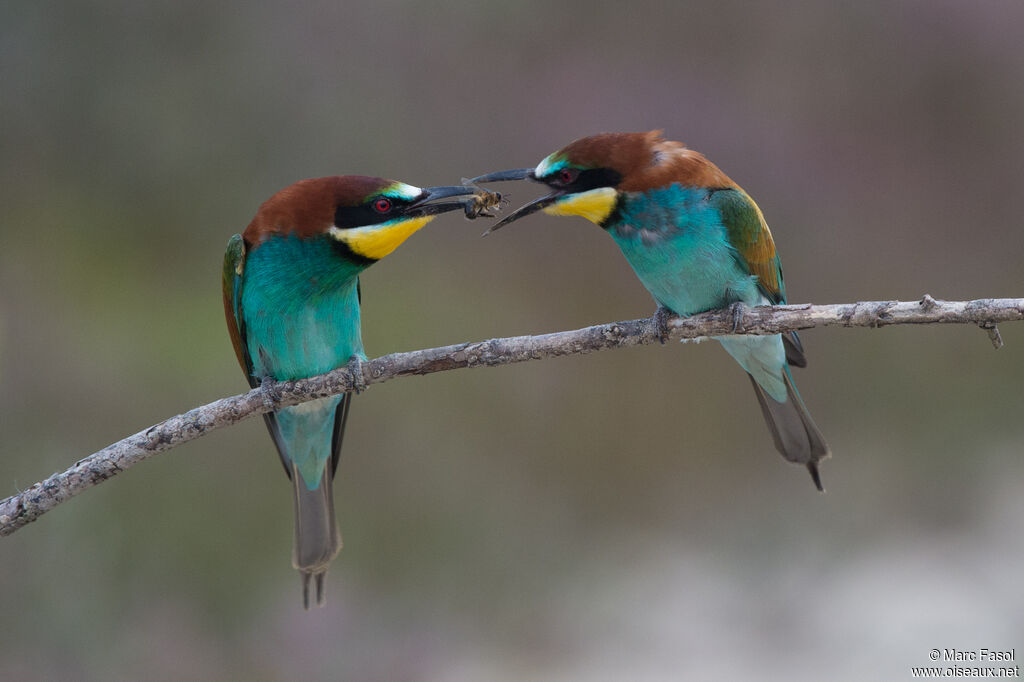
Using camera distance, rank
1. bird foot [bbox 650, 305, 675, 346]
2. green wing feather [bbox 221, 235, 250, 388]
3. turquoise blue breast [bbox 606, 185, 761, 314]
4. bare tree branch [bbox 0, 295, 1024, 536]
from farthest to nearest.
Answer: green wing feather [bbox 221, 235, 250, 388] < turquoise blue breast [bbox 606, 185, 761, 314] < bird foot [bbox 650, 305, 675, 346] < bare tree branch [bbox 0, 295, 1024, 536]

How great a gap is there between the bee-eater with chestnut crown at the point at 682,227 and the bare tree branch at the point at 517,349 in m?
0.13

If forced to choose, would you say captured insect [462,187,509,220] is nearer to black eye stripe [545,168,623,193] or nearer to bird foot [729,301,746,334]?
black eye stripe [545,168,623,193]

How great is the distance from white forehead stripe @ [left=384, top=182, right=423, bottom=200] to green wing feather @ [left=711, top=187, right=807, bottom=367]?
590 mm

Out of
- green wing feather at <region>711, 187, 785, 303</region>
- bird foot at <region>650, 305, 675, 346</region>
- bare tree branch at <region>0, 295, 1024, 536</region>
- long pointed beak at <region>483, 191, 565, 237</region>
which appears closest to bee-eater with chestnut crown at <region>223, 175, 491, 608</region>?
long pointed beak at <region>483, 191, 565, 237</region>

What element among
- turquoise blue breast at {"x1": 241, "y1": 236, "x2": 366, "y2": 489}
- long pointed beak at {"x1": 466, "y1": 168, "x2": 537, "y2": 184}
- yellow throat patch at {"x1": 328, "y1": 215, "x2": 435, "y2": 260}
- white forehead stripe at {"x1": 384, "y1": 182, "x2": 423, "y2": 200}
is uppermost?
long pointed beak at {"x1": 466, "y1": 168, "x2": 537, "y2": 184}

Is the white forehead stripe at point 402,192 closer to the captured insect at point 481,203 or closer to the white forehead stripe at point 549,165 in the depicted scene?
the captured insect at point 481,203

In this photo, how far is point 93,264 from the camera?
10.6 feet

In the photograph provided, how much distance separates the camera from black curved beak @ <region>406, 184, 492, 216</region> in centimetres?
175

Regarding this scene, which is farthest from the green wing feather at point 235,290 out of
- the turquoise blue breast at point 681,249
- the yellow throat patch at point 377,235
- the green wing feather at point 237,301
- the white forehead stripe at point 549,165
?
the turquoise blue breast at point 681,249

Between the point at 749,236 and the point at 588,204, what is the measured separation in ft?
1.23

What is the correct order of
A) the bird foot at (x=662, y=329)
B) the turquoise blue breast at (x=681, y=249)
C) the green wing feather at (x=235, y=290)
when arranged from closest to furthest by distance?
the bird foot at (x=662, y=329), the turquoise blue breast at (x=681, y=249), the green wing feather at (x=235, y=290)

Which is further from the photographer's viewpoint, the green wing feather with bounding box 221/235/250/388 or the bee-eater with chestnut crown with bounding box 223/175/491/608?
the green wing feather with bounding box 221/235/250/388

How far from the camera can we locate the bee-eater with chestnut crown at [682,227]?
174cm

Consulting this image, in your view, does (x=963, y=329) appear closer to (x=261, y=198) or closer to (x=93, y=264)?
(x=261, y=198)
